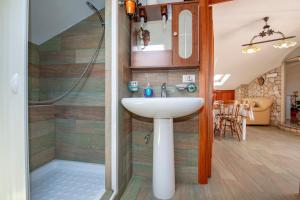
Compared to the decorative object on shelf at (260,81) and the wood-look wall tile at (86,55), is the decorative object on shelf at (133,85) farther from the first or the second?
the decorative object on shelf at (260,81)

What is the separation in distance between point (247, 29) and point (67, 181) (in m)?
4.05

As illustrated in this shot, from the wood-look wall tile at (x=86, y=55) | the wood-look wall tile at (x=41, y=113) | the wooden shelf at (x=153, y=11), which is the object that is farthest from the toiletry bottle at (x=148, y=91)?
the wood-look wall tile at (x=41, y=113)

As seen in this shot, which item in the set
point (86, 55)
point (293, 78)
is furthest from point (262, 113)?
point (86, 55)

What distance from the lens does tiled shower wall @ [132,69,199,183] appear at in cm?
158

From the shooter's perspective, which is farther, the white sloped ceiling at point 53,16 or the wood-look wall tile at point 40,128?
the wood-look wall tile at point 40,128

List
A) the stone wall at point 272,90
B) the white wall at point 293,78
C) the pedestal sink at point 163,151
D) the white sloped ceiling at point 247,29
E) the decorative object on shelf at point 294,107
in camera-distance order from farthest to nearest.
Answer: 1. the white wall at point 293,78
2. the decorative object on shelf at point 294,107
3. the stone wall at point 272,90
4. the white sloped ceiling at point 247,29
5. the pedestal sink at point 163,151

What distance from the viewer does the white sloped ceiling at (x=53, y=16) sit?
1.48 meters

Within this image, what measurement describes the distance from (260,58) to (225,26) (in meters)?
2.59

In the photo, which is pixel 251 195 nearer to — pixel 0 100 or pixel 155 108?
pixel 155 108

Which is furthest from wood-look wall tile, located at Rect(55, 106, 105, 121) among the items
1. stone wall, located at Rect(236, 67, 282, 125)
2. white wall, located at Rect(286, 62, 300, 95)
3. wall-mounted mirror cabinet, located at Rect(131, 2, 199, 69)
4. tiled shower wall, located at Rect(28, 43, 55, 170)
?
white wall, located at Rect(286, 62, 300, 95)

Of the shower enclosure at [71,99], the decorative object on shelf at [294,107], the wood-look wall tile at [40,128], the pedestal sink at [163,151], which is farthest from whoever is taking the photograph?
the decorative object on shelf at [294,107]

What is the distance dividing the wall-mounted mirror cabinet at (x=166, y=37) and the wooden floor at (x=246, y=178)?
1174mm

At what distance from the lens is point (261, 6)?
100 inches

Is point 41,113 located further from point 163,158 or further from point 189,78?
point 189,78
